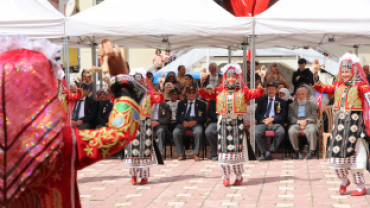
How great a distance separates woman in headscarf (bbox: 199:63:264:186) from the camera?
644 centimetres

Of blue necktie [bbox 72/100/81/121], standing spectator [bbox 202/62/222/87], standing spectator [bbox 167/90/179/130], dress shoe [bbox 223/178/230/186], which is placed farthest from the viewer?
standing spectator [bbox 202/62/222/87]

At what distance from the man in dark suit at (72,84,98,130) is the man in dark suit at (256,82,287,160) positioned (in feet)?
11.2

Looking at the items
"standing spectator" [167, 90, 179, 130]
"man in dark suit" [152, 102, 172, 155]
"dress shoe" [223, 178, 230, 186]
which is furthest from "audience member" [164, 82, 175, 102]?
"dress shoe" [223, 178, 230, 186]

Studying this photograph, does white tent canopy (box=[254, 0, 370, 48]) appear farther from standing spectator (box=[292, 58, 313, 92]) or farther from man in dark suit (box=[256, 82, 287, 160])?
standing spectator (box=[292, 58, 313, 92])

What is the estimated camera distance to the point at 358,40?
991 centimetres

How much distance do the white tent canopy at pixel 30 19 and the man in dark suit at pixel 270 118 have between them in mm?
4137

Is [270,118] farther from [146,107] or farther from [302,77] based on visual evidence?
[146,107]

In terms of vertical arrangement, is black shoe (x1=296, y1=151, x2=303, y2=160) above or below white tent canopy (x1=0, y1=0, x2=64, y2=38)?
below

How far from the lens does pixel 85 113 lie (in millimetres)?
9102

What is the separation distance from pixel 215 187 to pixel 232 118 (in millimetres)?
1048

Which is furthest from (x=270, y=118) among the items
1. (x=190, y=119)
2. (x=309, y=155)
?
(x=190, y=119)

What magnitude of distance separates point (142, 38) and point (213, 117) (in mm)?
2966

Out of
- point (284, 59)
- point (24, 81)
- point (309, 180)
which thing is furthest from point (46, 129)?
point (284, 59)

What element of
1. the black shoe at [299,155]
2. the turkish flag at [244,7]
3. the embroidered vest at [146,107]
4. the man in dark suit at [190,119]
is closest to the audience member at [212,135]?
the man in dark suit at [190,119]
